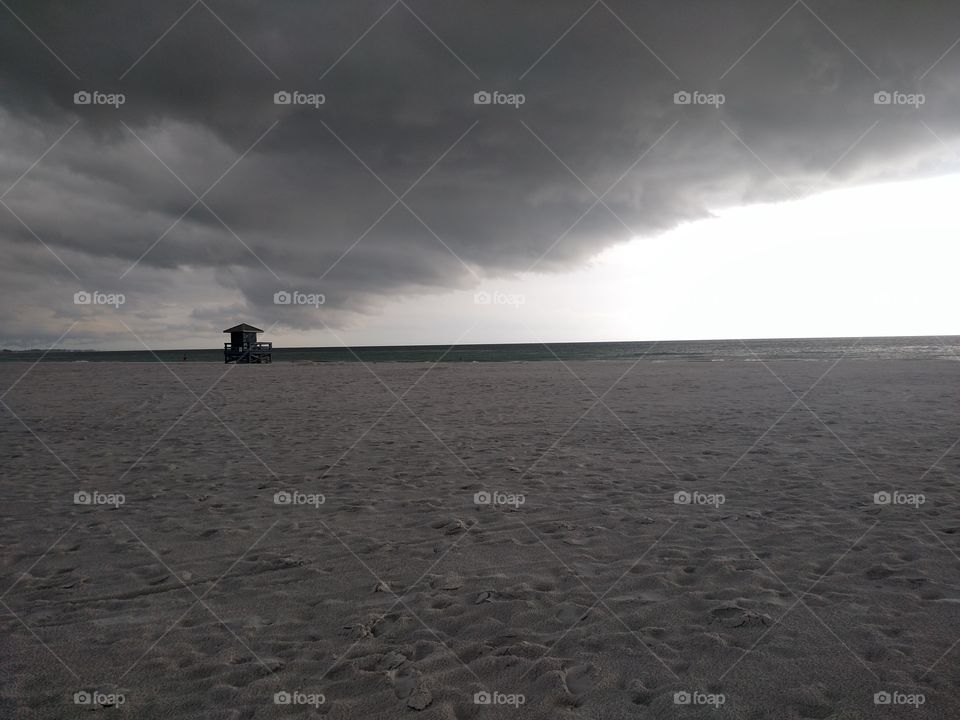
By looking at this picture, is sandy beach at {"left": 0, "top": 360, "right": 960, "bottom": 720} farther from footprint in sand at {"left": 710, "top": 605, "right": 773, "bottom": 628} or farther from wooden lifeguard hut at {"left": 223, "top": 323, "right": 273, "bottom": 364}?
wooden lifeguard hut at {"left": 223, "top": 323, "right": 273, "bottom": 364}

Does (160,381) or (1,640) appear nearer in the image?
(1,640)

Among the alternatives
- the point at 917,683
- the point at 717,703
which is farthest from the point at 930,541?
the point at 717,703

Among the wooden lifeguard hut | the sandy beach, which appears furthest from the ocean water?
the sandy beach

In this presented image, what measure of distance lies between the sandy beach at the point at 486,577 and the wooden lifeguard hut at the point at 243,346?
3470 centimetres

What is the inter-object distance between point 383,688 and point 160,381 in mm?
28463

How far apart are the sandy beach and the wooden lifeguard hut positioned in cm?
3470

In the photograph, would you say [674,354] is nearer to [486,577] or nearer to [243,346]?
[243,346]

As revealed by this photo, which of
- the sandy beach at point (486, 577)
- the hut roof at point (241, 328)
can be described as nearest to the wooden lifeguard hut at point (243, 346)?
the hut roof at point (241, 328)

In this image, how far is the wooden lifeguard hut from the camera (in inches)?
1758

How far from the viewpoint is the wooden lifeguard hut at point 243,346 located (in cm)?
4466

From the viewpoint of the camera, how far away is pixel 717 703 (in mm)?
3367

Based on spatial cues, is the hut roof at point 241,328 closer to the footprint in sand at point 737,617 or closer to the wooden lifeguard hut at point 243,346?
the wooden lifeguard hut at point 243,346

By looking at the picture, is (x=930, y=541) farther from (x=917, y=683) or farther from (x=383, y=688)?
(x=383, y=688)

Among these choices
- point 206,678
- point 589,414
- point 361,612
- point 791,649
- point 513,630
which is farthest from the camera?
point 589,414
